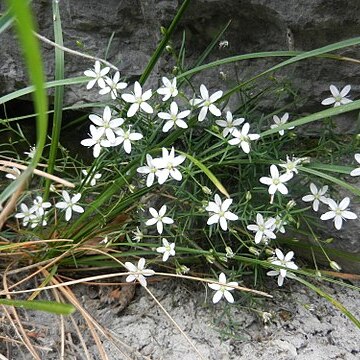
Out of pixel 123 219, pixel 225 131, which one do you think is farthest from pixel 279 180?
pixel 123 219

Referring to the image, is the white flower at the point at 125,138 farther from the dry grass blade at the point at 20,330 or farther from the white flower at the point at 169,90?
the dry grass blade at the point at 20,330

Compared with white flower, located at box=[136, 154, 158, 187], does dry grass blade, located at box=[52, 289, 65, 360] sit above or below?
below

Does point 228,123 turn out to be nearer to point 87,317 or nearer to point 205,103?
point 205,103

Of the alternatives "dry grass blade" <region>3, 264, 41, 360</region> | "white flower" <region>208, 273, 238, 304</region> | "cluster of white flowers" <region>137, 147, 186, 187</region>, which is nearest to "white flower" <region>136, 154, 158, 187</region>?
"cluster of white flowers" <region>137, 147, 186, 187</region>

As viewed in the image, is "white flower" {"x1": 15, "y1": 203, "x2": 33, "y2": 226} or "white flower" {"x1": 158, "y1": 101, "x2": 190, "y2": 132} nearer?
"white flower" {"x1": 158, "y1": 101, "x2": 190, "y2": 132}

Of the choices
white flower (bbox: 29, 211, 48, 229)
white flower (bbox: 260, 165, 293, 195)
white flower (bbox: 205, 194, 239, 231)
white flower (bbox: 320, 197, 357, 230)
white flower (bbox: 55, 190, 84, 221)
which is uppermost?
white flower (bbox: 260, 165, 293, 195)

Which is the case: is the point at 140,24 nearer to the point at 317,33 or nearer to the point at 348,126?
the point at 317,33

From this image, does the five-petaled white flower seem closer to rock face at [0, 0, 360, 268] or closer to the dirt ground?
rock face at [0, 0, 360, 268]

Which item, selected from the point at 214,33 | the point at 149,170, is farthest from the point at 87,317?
the point at 214,33
